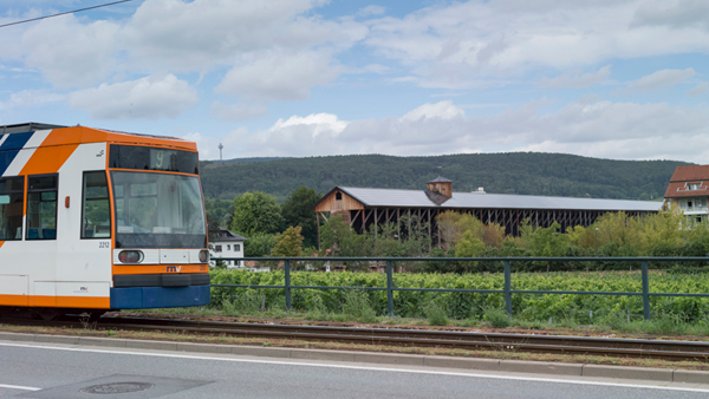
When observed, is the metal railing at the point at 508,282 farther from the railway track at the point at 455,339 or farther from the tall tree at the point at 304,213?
the tall tree at the point at 304,213

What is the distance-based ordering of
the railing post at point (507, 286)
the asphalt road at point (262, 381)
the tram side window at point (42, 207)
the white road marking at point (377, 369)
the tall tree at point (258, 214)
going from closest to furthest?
the asphalt road at point (262, 381), the white road marking at point (377, 369), the railing post at point (507, 286), the tram side window at point (42, 207), the tall tree at point (258, 214)

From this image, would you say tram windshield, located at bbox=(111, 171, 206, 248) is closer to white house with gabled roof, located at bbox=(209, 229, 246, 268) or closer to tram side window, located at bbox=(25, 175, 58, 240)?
tram side window, located at bbox=(25, 175, 58, 240)

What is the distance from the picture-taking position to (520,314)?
17719 mm

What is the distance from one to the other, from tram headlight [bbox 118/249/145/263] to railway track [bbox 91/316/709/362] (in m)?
1.54

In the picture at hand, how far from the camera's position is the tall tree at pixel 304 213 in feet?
421

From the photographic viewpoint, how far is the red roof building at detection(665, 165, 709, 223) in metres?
132

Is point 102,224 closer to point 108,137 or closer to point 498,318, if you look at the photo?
point 108,137

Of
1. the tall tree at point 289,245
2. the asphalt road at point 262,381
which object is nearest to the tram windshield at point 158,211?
the asphalt road at point 262,381

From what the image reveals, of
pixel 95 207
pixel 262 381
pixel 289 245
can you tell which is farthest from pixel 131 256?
pixel 289 245

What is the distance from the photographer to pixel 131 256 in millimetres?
15305

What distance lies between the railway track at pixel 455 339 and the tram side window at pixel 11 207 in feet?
8.56

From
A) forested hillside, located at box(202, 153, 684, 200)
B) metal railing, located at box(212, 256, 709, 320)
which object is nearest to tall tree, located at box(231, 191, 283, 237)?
forested hillside, located at box(202, 153, 684, 200)

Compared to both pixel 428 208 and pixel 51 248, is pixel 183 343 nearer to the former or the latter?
pixel 51 248

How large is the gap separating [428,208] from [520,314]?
78.9 metres
